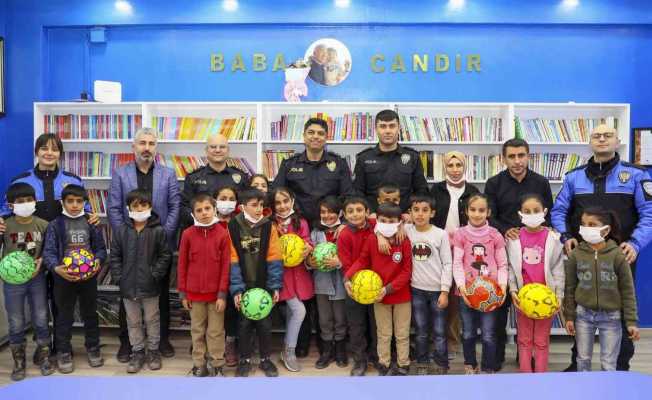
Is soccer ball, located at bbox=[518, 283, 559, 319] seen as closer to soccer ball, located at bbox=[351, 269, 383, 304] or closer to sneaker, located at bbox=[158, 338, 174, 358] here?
soccer ball, located at bbox=[351, 269, 383, 304]

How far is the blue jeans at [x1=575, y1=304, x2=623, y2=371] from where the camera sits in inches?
118

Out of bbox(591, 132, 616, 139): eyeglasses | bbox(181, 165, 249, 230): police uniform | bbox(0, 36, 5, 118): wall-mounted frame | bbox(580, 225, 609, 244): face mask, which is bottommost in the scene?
bbox(580, 225, 609, 244): face mask

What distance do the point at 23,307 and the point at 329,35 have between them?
11.3ft

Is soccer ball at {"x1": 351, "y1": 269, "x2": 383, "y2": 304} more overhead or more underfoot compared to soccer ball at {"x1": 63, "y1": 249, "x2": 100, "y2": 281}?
more underfoot

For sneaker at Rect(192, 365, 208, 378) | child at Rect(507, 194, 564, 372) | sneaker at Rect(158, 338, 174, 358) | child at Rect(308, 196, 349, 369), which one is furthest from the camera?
sneaker at Rect(158, 338, 174, 358)

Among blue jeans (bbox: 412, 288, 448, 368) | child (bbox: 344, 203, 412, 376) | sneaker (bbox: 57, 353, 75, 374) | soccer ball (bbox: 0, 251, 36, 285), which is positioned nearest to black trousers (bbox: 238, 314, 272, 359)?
child (bbox: 344, 203, 412, 376)

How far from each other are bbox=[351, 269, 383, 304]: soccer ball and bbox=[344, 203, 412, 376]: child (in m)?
0.06

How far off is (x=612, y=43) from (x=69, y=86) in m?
5.26

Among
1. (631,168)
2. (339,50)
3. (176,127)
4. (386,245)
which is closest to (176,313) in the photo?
(176,127)

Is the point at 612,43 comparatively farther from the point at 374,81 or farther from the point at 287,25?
the point at 287,25

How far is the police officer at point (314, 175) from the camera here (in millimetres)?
3805

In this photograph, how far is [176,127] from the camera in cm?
468

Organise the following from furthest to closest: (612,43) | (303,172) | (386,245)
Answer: (612,43)
(303,172)
(386,245)

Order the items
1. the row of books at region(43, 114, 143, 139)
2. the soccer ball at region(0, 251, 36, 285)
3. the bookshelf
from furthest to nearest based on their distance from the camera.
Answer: the row of books at region(43, 114, 143, 139)
the bookshelf
the soccer ball at region(0, 251, 36, 285)
